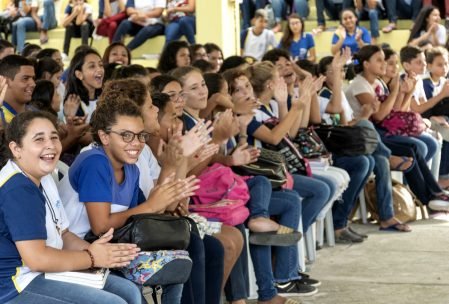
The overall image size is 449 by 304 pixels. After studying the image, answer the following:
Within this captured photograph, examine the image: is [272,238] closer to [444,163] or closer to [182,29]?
[444,163]

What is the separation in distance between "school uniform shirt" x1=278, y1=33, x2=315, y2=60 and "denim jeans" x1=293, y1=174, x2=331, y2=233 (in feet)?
19.8

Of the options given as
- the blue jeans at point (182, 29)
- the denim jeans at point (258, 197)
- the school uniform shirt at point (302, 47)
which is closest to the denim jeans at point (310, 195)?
the denim jeans at point (258, 197)

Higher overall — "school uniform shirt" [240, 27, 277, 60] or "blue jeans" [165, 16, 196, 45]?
"blue jeans" [165, 16, 196, 45]

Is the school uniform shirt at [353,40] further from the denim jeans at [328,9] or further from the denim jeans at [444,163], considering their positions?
the denim jeans at [444,163]

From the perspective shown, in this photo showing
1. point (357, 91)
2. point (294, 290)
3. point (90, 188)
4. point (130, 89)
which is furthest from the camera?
point (357, 91)

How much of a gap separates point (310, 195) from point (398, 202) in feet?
6.20

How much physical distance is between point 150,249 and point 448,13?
9959 millimetres

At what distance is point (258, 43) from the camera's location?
1302 cm

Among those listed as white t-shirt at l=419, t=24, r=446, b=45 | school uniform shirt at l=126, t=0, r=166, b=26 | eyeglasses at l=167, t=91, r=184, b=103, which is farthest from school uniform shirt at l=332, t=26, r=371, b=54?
eyeglasses at l=167, t=91, r=184, b=103

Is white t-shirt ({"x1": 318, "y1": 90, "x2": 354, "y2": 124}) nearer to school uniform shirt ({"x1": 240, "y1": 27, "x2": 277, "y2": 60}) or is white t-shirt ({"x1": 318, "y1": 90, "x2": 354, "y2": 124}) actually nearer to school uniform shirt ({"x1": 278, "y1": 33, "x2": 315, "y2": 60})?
school uniform shirt ({"x1": 278, "y1": 33, "x2": 315, "y2": 60})

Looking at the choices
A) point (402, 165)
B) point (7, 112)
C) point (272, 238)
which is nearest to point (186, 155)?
point (272, 238)

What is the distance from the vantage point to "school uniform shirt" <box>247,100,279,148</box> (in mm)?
6188

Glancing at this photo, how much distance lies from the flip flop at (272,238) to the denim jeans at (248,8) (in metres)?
9.21

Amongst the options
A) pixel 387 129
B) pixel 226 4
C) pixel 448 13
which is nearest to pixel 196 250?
pixel 387 129
